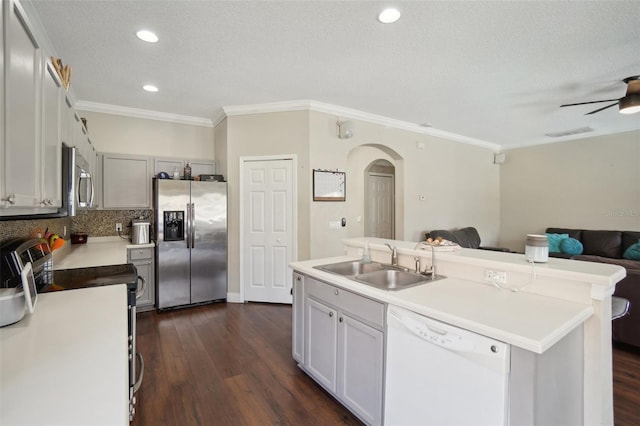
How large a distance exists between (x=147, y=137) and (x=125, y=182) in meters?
0.74

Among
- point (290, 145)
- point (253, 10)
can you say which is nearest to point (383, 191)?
point (290, 145)

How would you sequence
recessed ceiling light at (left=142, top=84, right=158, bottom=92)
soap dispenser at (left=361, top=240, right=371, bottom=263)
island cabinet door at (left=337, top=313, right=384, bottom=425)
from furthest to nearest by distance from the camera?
recessed ceiling light at (left=142, top=84, right=158, bottom=92) < soap dispenser at (left=361, top=240, right=371, bottom=263) < island cabinet door at (left=337, top=313, right=384, bottom=425)

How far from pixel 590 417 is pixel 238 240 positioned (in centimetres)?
381

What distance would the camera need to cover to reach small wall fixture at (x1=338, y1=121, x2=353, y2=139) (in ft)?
13.7

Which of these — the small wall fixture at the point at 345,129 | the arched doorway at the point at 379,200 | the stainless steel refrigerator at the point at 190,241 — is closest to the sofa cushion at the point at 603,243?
the arched doorway at the point at 379,200

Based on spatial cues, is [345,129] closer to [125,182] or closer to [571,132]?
[125,182]

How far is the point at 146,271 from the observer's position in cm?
393

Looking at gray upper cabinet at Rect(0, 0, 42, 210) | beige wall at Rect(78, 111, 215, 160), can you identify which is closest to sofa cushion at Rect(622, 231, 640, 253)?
beige wall at Rect(78, 111, 215, 160)

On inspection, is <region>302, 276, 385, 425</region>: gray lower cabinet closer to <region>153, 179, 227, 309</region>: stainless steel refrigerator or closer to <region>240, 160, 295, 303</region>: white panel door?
<region>240, 160, 295, 303</region>: white panel door

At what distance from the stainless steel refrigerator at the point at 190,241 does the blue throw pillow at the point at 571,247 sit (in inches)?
223

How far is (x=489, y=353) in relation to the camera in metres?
1.26

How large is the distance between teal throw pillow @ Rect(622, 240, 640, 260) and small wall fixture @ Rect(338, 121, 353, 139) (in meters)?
4.64

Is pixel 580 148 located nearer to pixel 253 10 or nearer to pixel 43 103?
pixel 253 10

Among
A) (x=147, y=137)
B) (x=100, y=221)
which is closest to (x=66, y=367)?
(x=100, y=221)
